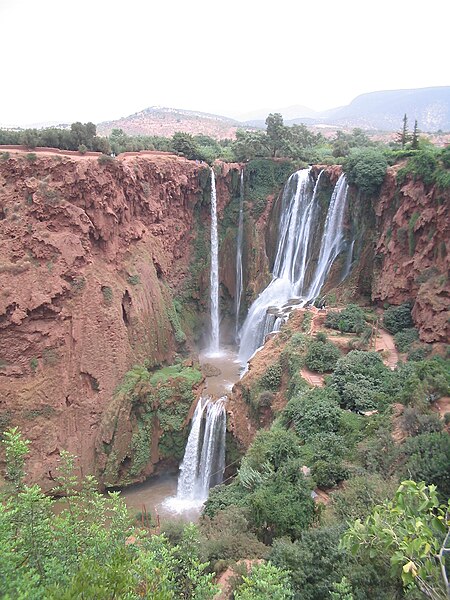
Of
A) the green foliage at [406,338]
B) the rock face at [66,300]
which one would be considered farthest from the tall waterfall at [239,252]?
the green foliage at [406,338]

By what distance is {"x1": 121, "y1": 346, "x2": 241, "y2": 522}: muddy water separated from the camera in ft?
67.0

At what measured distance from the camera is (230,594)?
9078 millimetres

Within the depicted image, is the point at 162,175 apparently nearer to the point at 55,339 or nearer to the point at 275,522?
the point at 55,339

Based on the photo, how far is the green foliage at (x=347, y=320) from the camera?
73.7 ft

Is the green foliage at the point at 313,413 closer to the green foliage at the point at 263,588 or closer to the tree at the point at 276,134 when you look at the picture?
the green foliage at the point at 263,588

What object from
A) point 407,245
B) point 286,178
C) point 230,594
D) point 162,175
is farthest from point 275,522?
point 286,178

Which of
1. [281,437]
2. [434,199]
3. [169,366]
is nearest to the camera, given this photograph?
[281,437]

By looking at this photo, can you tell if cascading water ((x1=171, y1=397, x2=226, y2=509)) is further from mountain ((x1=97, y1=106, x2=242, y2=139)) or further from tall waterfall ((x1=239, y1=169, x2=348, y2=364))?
mountain ((x1=97, y1=106, x2=242, y2=139))

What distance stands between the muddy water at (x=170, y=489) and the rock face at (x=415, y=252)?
10354 mm

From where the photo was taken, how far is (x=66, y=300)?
23047mm

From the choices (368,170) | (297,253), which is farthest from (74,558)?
(297,253)

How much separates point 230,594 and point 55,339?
16.5 m

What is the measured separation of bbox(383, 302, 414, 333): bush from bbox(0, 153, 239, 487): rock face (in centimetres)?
1360

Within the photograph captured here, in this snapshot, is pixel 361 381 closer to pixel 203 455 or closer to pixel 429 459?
pixel 429 459
